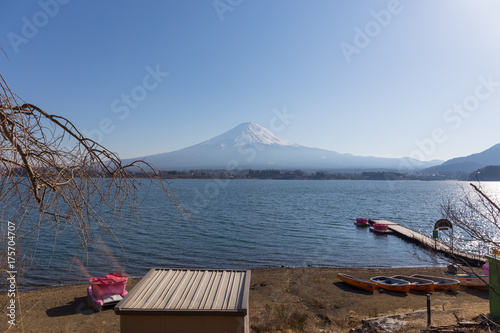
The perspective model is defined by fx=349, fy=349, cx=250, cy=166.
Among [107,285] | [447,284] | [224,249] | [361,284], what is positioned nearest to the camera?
[107,285]

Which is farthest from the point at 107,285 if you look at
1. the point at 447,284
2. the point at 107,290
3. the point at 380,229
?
the point at 380,229

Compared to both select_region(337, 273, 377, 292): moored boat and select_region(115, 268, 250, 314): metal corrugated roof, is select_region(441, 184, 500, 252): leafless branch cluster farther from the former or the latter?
select_region(337, 273, 377, 292): moored boat

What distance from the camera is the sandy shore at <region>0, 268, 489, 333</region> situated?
34.2 feet

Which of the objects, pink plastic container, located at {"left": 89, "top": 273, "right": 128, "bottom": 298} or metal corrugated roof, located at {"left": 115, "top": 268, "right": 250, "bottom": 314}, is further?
pink plastic container, located at {"left": 89, "top": 273, "right": 128, "bottom": 298}

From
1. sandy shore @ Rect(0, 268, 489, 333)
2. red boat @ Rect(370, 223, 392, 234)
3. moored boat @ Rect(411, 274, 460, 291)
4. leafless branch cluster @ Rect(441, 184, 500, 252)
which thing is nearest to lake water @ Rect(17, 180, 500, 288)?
red boat @ Rect(370, 223, 392, 234)

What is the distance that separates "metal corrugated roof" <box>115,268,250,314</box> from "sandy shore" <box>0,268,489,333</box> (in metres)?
3.48

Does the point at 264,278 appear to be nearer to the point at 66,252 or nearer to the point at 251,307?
the point at 251,307

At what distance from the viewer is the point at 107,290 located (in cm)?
1271

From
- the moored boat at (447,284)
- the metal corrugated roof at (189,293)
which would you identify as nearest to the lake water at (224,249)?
the moored boat at (447,284)

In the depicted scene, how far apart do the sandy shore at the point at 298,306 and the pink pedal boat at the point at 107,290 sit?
1.33ft

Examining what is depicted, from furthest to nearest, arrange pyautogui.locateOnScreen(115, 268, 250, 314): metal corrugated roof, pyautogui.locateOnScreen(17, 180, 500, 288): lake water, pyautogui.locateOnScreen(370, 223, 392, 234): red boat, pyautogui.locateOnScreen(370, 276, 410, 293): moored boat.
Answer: pyautogui.locateOnScreen(370, 223, 392, 234): red boat
pyautogui.locateOnScreen(17, 180, 500, 288): lake water
pyautogui.locateOnScreen(370, 276, 410, 293): moored boat
pyautogui.locateOnScreen(115, 268, 250, 314): metal corrugated roof

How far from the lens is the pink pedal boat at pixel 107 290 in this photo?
40.9ft

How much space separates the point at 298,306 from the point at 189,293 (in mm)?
8128

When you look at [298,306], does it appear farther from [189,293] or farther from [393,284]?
[189,293]
